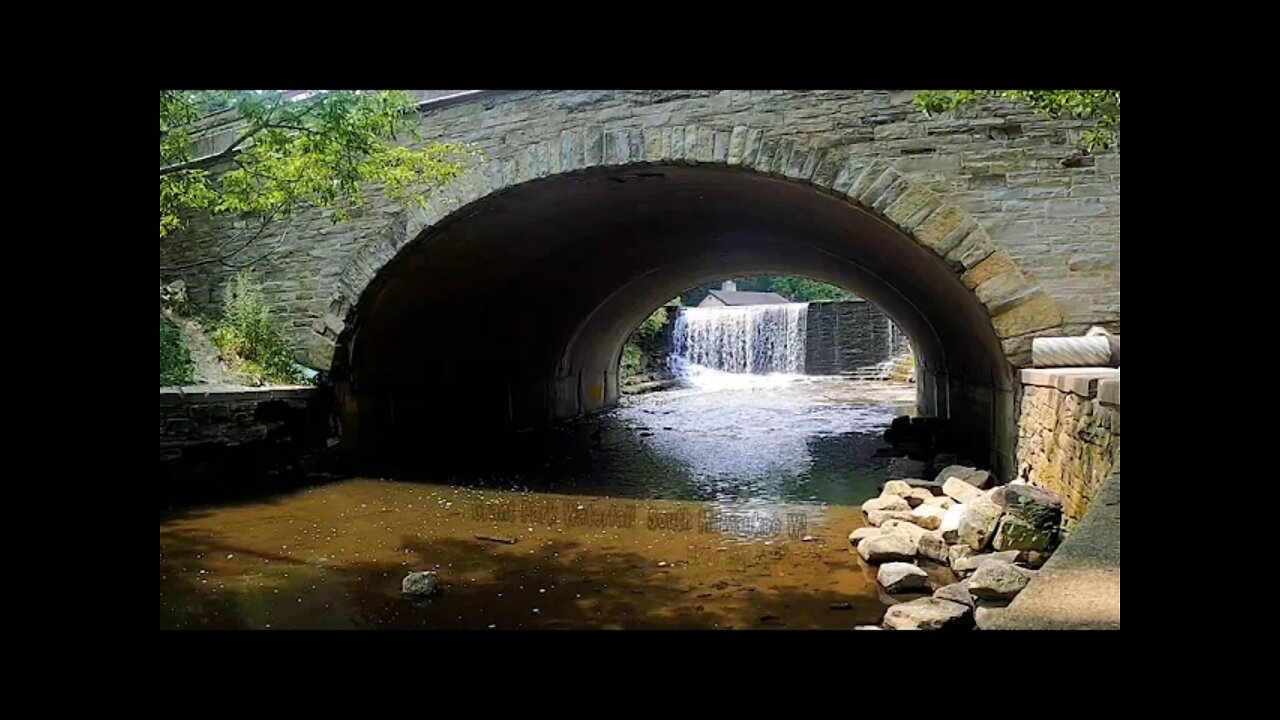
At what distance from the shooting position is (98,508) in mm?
2053

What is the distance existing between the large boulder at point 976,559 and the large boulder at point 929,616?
79 cm

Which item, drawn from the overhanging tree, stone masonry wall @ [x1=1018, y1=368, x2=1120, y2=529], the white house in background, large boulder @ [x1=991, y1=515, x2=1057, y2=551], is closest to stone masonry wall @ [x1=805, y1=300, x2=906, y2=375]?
the white house in background

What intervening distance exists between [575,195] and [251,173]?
122 inches

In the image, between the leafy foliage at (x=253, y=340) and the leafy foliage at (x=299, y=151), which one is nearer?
the leafy foliage at (x=299, y=151)

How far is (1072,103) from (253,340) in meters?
8.03

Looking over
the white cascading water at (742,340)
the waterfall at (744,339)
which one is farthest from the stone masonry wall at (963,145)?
the waterfall at (744,339)

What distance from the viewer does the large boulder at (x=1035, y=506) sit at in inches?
204

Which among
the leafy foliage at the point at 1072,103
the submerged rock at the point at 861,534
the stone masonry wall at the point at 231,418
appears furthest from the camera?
the stone masonry wall at the point at 231,418

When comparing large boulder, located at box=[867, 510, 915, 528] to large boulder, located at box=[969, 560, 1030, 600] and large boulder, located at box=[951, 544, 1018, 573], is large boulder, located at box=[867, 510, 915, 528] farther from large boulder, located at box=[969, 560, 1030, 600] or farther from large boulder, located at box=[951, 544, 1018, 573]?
large boulder, located at box=[969, 560, 1030, 600]

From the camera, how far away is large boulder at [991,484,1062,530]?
5.18 meters

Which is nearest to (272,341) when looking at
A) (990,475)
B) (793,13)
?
(990,475)

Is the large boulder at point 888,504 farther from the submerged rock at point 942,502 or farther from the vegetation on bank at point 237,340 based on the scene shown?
the vegetation on bank at point 237,340

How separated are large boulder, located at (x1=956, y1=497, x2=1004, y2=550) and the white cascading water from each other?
23.4 m

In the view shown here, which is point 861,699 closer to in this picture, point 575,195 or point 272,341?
point 575,195
